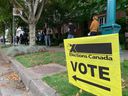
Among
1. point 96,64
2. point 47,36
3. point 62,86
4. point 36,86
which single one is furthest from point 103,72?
point 47,36

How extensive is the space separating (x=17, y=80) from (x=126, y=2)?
10750 millimetres

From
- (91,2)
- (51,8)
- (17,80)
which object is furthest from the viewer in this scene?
(51,8)

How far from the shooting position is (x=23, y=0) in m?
21.2

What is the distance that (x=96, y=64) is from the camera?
5859 mm

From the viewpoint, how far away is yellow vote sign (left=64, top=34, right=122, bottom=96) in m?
5.28

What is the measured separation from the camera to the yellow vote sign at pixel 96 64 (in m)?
5.28

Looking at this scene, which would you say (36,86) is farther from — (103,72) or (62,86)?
(103,72)

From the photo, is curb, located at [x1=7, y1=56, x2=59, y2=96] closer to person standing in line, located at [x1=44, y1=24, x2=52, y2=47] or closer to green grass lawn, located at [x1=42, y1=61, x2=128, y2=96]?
green grass lawn, located at [x1=42, y1=61, x2=128, y2=96]

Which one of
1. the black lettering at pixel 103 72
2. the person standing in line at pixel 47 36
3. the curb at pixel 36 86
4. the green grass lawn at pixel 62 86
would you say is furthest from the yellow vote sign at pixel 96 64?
the person standing in line at pixel 47 36

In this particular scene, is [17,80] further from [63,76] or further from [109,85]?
[109,85]

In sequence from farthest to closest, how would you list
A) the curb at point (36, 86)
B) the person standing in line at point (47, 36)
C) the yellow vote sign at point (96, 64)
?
1. the person standing in line at point (47, 36)
2. the curb at point (36, 86)
3. the yellow vote sign at point (96, 64)

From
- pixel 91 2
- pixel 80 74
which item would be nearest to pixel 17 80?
pixel 80 74

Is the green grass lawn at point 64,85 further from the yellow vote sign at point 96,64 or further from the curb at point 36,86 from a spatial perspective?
the yellow vote sign at point 96,64

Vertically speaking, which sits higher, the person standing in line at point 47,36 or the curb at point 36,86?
the person standing in line at point 47,36
